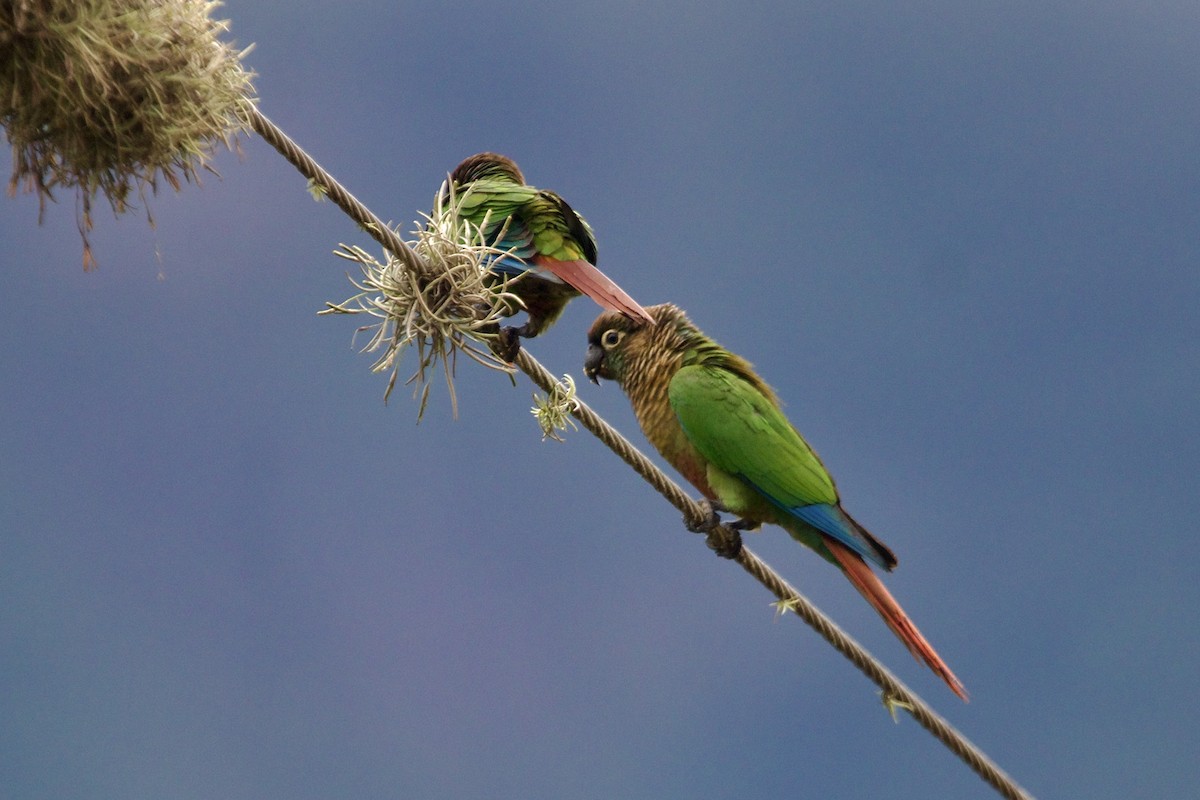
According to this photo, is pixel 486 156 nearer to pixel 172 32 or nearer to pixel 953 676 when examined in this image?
pixel 172 32

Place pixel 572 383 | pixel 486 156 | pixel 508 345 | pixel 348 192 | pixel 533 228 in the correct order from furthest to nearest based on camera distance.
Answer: pixel 486 156, pixel 533 228, pixel 508 345, pixel 572 383, pixel 348 192

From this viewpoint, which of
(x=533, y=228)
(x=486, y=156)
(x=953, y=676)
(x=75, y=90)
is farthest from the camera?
(x=486, y=156)

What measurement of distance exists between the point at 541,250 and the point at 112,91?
1.71 metres

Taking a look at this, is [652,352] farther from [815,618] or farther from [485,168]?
[815,618]

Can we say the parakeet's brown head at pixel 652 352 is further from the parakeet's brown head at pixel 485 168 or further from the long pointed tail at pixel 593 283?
the parakeet's brown head at pixel 485 168

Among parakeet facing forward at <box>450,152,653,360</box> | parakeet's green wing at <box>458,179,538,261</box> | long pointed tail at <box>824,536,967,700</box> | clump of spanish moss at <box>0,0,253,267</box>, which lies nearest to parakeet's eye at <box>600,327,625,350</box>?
parakeet facing forward at <box>450,152,653,360</box>

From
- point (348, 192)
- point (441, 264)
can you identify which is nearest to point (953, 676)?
point (441, 264)

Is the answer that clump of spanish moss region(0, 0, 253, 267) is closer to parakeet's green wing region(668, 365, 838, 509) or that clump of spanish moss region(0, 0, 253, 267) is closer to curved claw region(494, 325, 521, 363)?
curved claw region(494, 325, 521, 363)

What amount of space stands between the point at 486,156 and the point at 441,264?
1913 millimetres

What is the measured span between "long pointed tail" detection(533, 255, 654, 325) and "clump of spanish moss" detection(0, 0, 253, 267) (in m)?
1.38

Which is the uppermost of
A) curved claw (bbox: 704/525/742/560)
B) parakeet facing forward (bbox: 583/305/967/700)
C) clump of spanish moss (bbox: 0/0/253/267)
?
parakeet facing forward (bbox: 583/305/967/700)

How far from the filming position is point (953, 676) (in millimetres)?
3447

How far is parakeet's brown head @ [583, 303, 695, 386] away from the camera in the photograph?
4.32m

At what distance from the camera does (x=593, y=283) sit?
3.83 meters
